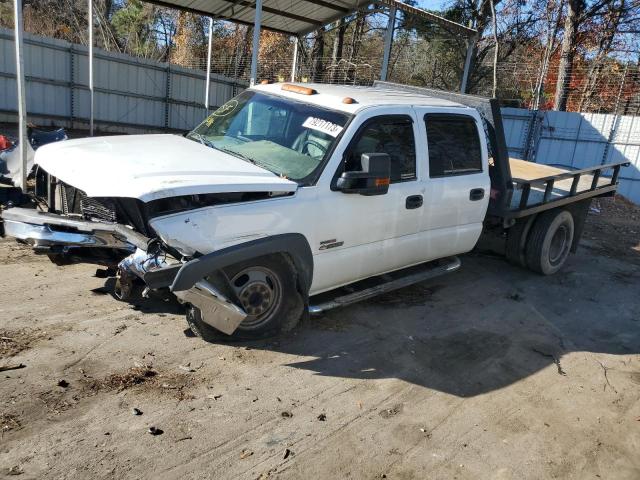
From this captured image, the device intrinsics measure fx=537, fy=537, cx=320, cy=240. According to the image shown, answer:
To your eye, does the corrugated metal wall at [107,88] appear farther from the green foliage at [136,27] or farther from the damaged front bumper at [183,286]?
the damaged front bumper at [183,286]

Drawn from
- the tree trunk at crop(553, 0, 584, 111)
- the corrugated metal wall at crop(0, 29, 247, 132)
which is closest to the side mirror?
the corrugated metal wall at crop(0, 29, 247, 132)

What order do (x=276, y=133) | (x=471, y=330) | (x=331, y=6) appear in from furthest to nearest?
(x=331, y=6)
(x=471, y=330)
(x=276, y=133)

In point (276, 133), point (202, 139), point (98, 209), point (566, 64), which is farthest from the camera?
point (566, 64)

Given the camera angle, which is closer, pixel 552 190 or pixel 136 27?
pixel 552 190

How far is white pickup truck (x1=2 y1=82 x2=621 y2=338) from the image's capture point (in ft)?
11.8

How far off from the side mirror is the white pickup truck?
0.01 metres

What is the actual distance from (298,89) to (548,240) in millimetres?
3791

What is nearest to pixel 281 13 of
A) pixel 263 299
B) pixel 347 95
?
pixel 347 95

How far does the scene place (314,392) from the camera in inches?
148

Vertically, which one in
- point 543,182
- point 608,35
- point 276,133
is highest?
point 608,35

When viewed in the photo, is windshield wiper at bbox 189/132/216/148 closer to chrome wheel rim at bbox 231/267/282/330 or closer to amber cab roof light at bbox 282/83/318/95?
amber cab roof light at bbox 282/83/318/95

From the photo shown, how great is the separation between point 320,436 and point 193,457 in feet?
2.55

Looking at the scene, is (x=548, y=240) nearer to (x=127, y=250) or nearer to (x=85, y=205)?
(x=127, y=250)

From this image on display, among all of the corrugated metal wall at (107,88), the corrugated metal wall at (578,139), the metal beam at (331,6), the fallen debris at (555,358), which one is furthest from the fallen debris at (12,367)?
the corrugated metal wall at (578,139)
